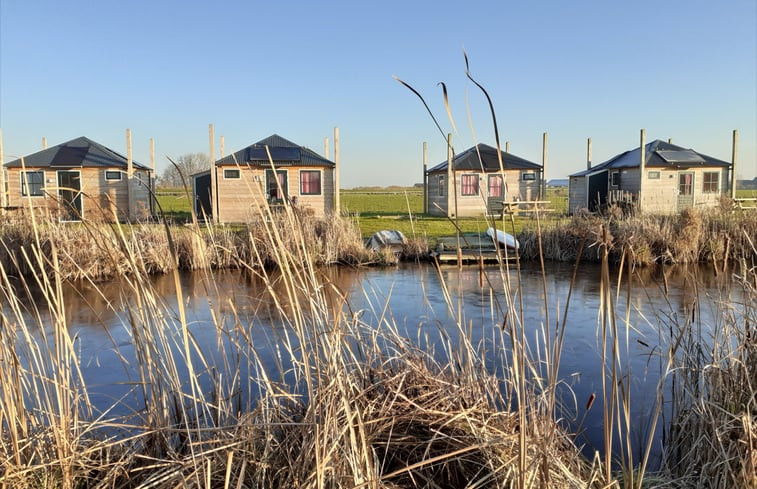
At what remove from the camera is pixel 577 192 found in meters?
22.4

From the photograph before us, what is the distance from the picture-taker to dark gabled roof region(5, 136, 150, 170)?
17297mm

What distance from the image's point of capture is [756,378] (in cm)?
235

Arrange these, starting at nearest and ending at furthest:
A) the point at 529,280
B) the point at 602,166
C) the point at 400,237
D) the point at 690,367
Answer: the point at 690,367
the point at 529,280
the point at 400,237
the point at 602,166

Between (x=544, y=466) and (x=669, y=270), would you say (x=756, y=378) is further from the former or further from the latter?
(x=669, y=270)

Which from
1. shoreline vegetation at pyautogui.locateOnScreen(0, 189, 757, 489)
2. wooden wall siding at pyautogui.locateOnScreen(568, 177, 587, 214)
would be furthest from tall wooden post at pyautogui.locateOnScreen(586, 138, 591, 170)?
shoreline vegetation at pyautogui.locateOnScreen(0, 189, 757, 489)

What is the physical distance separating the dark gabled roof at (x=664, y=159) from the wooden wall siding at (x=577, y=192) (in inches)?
31.6

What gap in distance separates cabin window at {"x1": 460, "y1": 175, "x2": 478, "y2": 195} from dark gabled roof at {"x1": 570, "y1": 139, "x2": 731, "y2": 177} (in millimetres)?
4715

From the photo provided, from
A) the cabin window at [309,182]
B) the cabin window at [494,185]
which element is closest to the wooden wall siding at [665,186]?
the cabin window at [494,185]

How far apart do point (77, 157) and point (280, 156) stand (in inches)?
253

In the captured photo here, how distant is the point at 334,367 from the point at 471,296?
247 inches

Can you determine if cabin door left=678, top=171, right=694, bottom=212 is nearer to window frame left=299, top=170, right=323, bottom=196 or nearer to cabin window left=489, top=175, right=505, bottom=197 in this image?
cabin window left=489, top=175, right=505, bottom=197

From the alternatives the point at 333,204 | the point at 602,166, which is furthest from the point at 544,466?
the point at 602,166

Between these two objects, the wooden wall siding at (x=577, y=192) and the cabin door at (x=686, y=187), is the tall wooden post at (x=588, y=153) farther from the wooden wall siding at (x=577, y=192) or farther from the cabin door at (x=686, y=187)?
the cabin door at (x=686, y=187)

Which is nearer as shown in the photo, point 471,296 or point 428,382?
point 428,382
